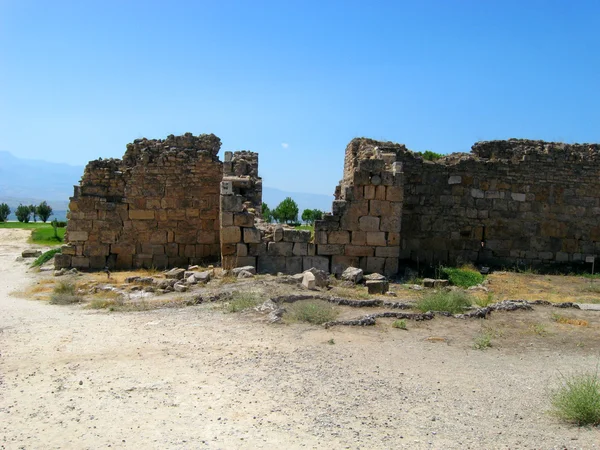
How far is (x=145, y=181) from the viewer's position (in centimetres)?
1372

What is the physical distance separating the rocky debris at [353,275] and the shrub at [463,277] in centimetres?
232

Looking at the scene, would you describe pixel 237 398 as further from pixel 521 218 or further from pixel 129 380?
pixel 521 218

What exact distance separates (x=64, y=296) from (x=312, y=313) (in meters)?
4.89

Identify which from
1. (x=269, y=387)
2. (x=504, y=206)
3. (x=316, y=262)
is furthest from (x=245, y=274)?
(x=504, y=206)

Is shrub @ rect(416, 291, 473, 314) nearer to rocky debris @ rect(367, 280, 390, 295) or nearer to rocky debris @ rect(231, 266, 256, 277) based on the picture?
rocky debris @ rect(367, 280, 390, 295)

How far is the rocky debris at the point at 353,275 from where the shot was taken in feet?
36.2

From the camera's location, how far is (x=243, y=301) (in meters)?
8.34

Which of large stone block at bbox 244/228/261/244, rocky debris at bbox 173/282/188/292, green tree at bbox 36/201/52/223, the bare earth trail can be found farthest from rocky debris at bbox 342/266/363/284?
green tree at bbox 36/201/52/223

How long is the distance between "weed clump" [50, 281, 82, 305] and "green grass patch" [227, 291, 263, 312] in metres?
2.98

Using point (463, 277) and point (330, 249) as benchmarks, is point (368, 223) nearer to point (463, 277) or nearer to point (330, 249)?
point (330, 249)

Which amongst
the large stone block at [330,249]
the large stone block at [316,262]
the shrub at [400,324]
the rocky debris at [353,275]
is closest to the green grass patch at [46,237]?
the large stone block at [316,262]

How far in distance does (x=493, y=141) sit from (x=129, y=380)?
12293mm

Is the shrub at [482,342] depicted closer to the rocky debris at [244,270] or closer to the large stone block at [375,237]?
the large stone block at [375,237]

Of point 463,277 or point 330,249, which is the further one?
point 463,277
